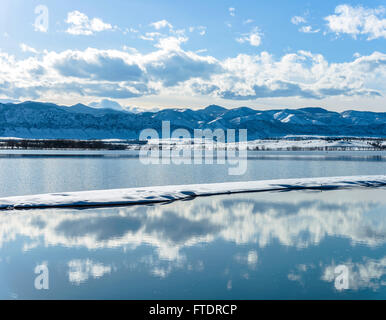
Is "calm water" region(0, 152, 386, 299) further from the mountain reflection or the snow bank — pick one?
the snow bank

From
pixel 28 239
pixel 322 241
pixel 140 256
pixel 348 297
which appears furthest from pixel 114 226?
pixel 348 297

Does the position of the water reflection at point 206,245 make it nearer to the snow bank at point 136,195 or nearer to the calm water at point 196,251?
the calm water at point 196,251

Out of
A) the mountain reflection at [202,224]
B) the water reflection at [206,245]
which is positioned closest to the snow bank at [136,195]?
the mountain reflection at [202,224]

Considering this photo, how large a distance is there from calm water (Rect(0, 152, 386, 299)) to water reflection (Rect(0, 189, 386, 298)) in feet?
0.14

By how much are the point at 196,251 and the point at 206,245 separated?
101 centimetres

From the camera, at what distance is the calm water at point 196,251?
1216cm

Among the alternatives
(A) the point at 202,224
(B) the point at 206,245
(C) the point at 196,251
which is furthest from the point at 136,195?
(C) the point at 196,251

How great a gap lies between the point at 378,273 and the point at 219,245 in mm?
6328

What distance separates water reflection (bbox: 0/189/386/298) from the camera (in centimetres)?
1288

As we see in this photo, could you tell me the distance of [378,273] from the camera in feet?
44.4

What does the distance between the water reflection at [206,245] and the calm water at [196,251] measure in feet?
0.14

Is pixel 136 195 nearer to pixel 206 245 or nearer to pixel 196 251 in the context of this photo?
pixel 206 245

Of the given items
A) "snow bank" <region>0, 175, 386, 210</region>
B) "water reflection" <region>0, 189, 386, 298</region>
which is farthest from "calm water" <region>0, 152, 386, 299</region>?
"snow bank" <region>0, 175, 386, 210</region>

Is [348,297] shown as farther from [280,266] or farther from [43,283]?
[43,283]
